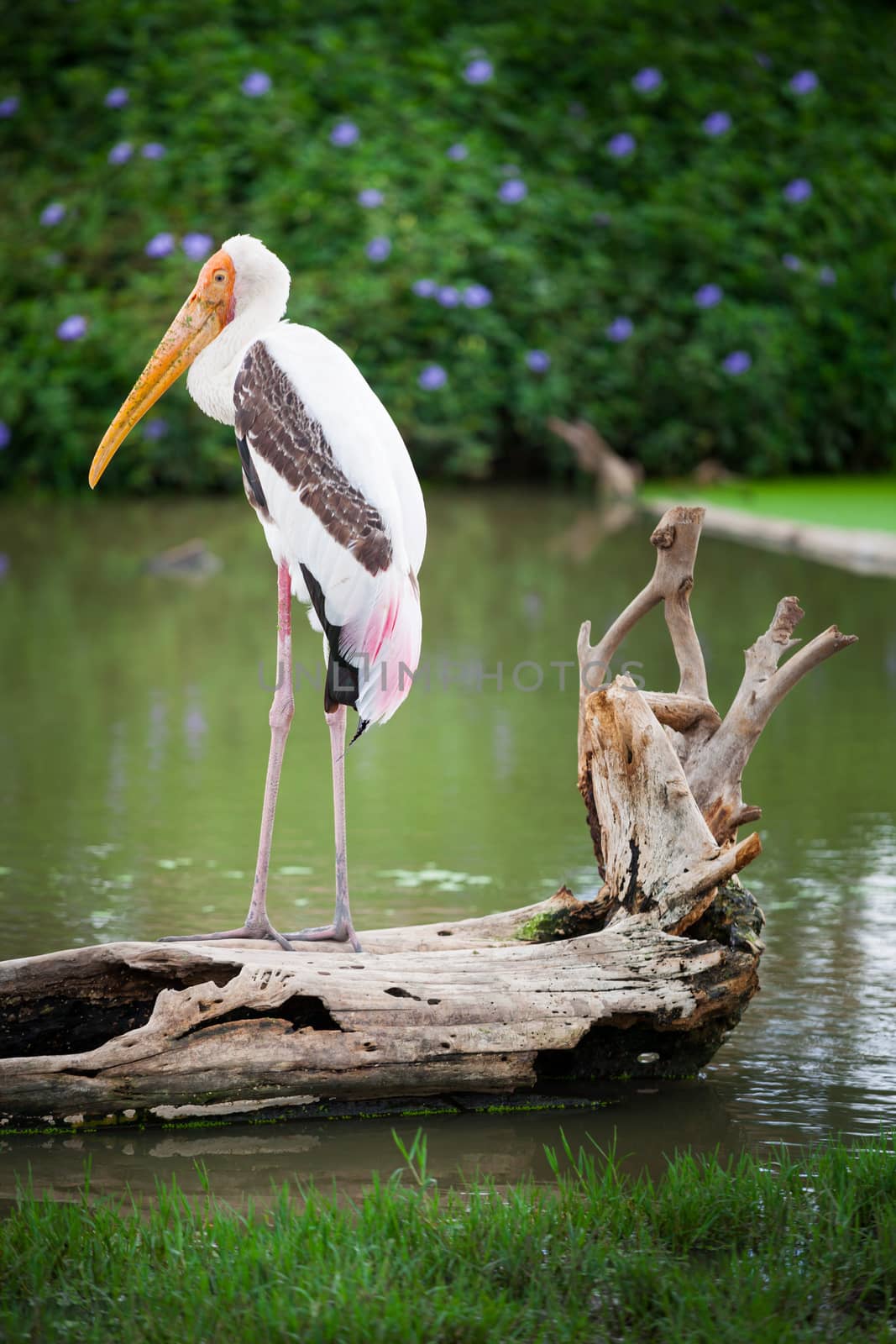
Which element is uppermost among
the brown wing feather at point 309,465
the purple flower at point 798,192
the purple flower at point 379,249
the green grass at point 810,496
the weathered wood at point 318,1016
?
the brown wing feather at point 309,465

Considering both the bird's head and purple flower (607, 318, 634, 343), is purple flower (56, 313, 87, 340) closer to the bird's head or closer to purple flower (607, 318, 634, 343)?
Result: purple flower (607, 318, 634, 343)

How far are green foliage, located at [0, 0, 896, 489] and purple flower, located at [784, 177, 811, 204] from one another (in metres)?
0.14

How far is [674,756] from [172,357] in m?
1.47

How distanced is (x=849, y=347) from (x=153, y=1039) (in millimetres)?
14026

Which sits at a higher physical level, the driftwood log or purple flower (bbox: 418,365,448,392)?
the driftwood log

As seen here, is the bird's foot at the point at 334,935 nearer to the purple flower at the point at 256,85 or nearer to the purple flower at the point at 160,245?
the purple flower at the point at 160,245

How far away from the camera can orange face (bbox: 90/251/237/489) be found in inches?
164

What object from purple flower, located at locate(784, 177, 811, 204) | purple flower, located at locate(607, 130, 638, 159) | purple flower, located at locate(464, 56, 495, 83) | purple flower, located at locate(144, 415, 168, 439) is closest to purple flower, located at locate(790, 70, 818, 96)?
purple flower, located at locate(784, 177, 811, 204)

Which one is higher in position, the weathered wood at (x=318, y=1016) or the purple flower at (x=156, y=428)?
the weathered wood at (x=318, y=1016)

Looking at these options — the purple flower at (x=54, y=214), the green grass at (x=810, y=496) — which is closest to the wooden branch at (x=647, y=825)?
the green grass at (x=810, y=496)

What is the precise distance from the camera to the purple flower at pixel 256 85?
627 inches

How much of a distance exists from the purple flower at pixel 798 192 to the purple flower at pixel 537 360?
2916 millimetres

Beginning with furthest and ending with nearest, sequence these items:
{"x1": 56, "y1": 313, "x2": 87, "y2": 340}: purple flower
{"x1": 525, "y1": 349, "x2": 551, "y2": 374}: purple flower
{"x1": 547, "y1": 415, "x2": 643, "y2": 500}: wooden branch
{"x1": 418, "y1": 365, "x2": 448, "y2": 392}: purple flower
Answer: {"x1": 525, "y1": 349, "x2": 551, "y2": 374}: purple flower → {"x1": 418, "y1": 365, "x2": 448, "y2": 392}: purple flower → {"x1": 547, "y1": 415, "x2": 643, "y2": 500}: wooden branch → {"x1": 56, "y1": 313, "x2": 87, "y2": 340}: purple flower

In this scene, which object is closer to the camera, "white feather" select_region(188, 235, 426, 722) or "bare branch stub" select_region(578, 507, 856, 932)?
"bare branch stub" select_region(578, 507, 856, 932)
